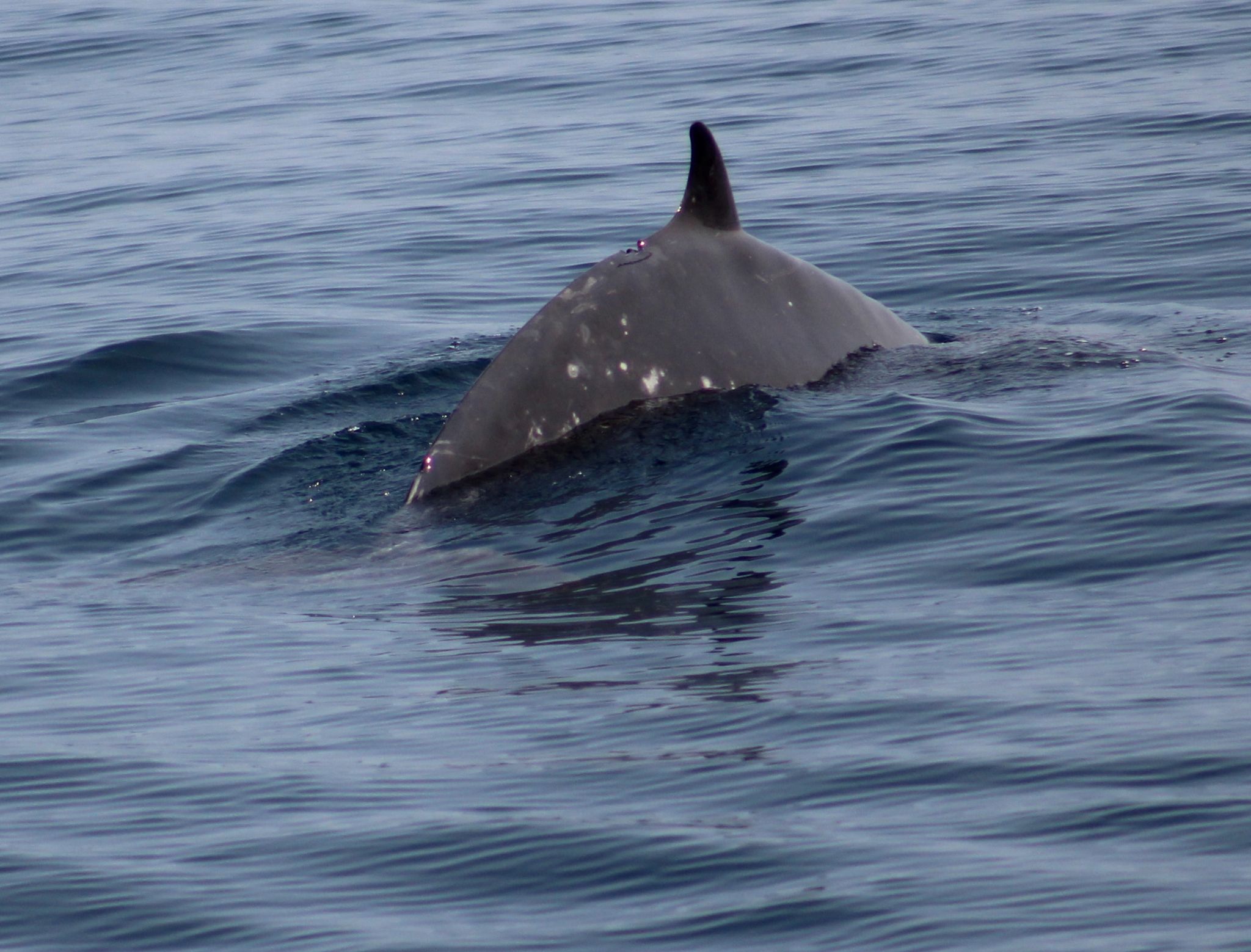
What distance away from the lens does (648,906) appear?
4.28m

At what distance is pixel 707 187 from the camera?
8648 mm

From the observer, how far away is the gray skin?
8.12 metres

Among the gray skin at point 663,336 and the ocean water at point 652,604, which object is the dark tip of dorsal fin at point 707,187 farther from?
the ocean water at point 652,604

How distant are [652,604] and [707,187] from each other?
266 centimetres

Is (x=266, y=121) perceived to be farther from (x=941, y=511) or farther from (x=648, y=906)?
(x=648, y=906)

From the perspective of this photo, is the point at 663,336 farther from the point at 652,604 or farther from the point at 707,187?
the point at 652,604

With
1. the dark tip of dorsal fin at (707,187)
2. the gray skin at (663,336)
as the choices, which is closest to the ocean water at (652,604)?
the gray skin at (663,336)

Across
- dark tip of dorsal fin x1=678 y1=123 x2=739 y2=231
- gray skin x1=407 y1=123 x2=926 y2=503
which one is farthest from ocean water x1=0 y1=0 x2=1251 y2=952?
dark tip of dorsal fin x1=678 y1=123 x2=739 y2=231

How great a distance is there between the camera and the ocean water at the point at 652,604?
4.42 meters

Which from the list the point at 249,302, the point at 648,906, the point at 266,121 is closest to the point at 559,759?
the point at 648,906

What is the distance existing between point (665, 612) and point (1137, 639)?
170cm

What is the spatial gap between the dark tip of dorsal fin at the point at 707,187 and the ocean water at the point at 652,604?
0.89 metres

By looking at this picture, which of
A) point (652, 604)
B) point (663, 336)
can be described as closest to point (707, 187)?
point (663, 336)

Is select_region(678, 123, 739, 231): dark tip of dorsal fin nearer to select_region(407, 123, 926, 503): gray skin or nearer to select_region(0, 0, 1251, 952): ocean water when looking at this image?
select_region(407, 123, 926, 503): gray skin
